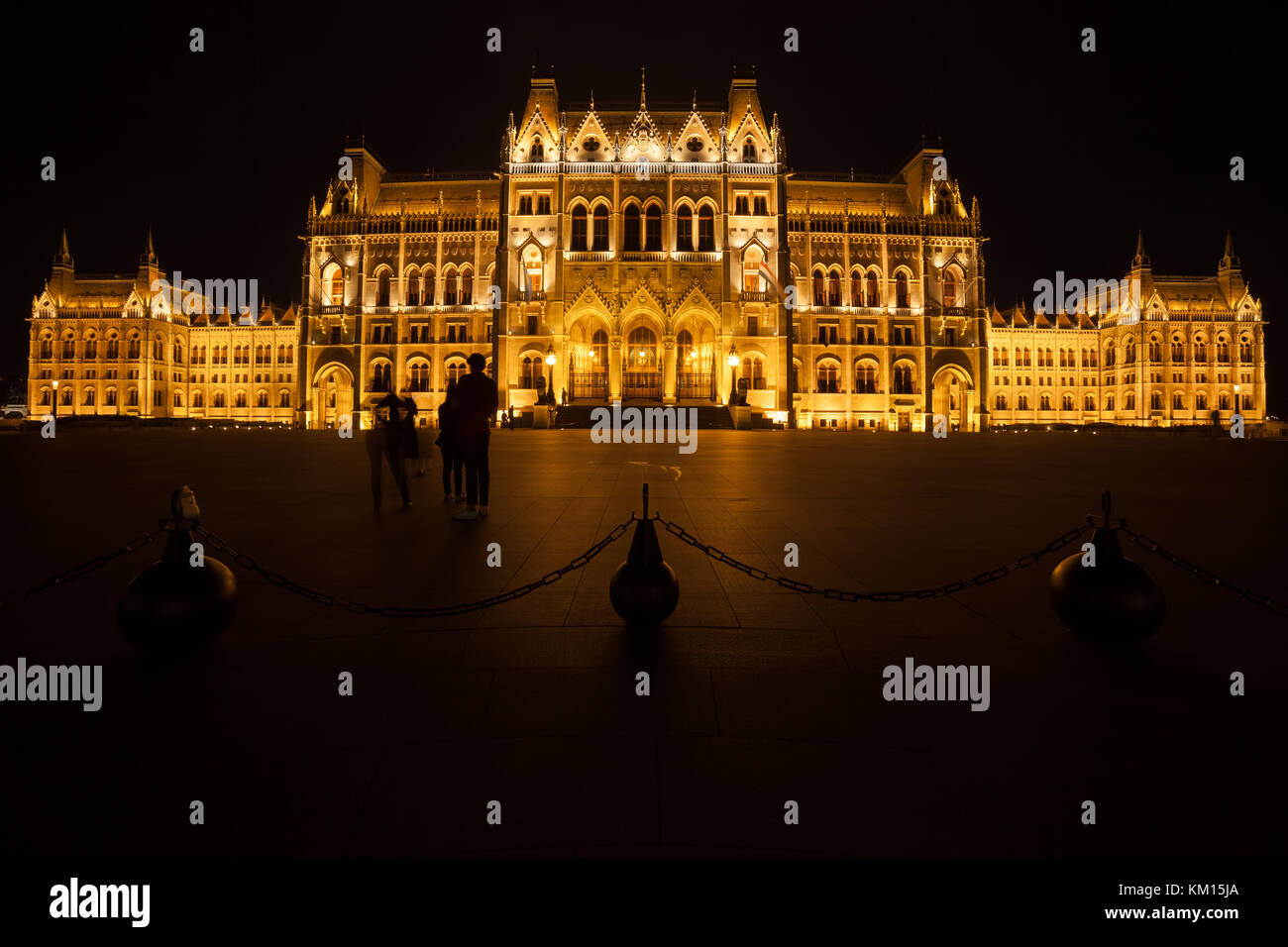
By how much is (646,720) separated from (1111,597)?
8.87 ft

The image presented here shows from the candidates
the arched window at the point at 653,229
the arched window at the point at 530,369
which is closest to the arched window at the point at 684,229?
the arched window at the point at 653,229

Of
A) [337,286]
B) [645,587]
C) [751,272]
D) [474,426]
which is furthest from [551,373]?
[645,587]

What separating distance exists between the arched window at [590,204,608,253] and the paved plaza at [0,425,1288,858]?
48.9 meters

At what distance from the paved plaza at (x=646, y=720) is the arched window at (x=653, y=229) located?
1921 inches

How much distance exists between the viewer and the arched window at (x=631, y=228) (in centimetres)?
5300

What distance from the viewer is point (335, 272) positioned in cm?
6200

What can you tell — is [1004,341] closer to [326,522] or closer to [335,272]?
[335,272]

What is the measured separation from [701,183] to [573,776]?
55.0 meters

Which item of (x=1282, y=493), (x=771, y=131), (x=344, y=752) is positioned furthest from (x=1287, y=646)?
(x=771, y=131)

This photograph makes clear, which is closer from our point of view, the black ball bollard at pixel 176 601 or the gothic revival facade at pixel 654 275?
the black ball bollard at pixel 176 601

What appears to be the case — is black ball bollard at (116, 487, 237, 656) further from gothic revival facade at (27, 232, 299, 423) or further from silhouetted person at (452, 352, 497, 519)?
gothic revival facade at (27, 232, 299, 423)

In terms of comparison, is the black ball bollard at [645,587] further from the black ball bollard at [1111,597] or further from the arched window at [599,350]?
the arched window at [599,350]

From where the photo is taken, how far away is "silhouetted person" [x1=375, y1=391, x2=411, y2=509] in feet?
32.8

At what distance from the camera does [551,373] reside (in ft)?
166
